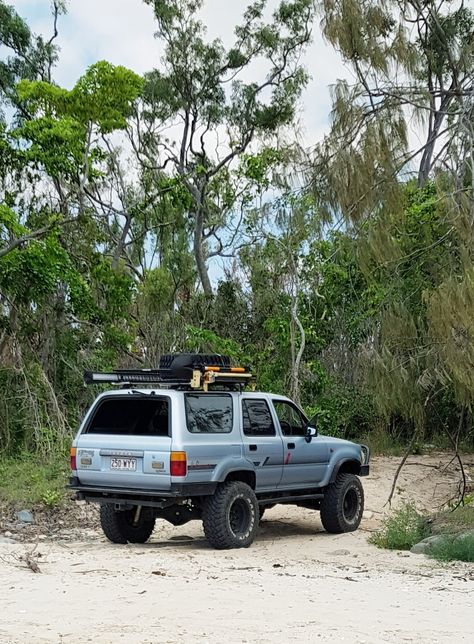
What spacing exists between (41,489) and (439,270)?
7.99 m

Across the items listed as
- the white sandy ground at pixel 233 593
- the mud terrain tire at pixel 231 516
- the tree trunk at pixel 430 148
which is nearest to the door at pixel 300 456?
the white sandy ground at pixel 233 593

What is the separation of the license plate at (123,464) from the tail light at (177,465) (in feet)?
1.67

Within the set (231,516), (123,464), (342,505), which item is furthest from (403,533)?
(123,464)

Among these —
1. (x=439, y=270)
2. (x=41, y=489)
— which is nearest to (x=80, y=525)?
(x=41, y=489)

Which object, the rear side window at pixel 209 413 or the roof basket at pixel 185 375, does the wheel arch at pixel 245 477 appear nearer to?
the rear side window at pixel 209 413

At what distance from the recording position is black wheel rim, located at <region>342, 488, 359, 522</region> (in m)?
13.4

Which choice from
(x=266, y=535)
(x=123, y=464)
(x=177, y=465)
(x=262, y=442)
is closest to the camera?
(x=177, y=465)

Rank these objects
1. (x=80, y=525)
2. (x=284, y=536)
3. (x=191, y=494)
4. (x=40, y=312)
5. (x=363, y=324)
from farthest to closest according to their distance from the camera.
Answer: (x=363, y=324), (x=40, y=312), (x=80, y=525), (x=284, y=536), (x=191, y=494)

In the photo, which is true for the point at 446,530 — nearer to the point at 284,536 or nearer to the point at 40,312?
the point at 284,536

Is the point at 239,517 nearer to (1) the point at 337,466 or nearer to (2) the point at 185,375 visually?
(2) the point at 185,375

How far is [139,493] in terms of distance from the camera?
36.1 ft

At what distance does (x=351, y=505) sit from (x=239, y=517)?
8.02 feet

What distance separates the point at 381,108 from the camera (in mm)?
9977

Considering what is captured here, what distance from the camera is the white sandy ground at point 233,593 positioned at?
6.82 meters
